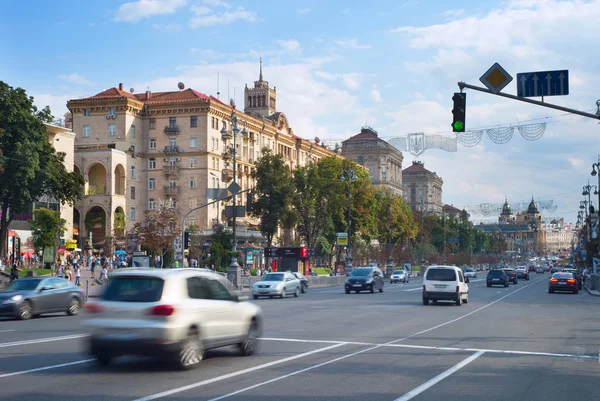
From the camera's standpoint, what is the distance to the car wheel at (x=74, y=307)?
2672cm

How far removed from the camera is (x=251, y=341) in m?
14.2

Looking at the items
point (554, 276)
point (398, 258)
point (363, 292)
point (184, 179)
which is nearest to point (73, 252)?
point (184, 179)

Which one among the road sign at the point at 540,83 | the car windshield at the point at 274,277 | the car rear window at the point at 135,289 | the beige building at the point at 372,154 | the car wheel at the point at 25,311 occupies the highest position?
the beige building at the point at 372,154

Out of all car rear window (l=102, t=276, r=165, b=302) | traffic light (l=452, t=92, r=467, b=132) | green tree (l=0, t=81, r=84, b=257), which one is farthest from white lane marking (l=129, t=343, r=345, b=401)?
green tree (l=0, t=81, r=84, b=257)

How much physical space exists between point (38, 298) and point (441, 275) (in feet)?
56.0

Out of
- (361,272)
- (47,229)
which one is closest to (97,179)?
(47,229)

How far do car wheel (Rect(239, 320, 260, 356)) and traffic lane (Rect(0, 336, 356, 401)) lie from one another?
0.15 metres

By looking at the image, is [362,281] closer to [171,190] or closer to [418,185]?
[171,190]

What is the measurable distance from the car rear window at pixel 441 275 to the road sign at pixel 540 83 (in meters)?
14.3

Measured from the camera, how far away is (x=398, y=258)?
111375 millimetres

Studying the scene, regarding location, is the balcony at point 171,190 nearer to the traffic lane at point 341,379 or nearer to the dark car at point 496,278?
the dark car at point 496,278

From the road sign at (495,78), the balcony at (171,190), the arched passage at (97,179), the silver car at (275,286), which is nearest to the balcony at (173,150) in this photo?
the balcony at (171,190)

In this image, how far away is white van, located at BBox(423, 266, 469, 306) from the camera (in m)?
33.0

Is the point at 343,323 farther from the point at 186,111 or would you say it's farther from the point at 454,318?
the point at 186,111
